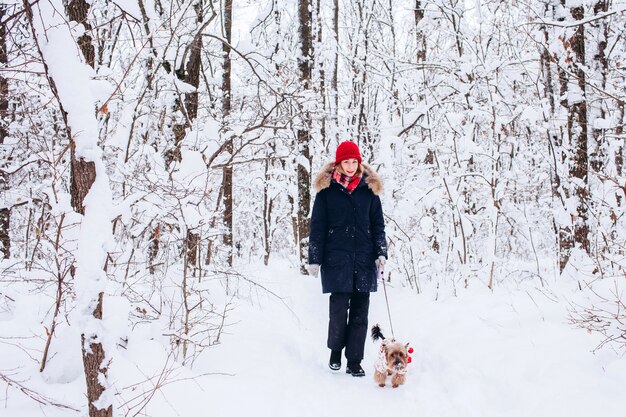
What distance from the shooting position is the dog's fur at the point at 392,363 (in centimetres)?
442

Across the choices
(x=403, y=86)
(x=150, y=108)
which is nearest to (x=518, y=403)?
(x=150, y=108)

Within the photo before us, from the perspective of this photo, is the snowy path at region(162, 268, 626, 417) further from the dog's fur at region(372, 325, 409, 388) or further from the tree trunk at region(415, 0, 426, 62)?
the tree trunk at region(415, 0, 426, 62)

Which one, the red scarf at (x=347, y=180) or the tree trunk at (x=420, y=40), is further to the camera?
the tree trunk at (x=420, y=40)

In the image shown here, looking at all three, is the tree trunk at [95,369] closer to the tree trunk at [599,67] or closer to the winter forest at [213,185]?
the winter forest at [213,185]

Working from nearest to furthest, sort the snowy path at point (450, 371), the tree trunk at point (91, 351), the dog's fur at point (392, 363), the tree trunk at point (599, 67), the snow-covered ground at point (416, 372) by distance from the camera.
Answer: the tree trunk at point (91, 351) < the snow-covered ground at point (416, 372) < the snowy path at point (450, 371) < the dog's fur at point (392, 363) < the tree trunk at point (599, 67)

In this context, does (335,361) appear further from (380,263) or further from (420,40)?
(420,40)

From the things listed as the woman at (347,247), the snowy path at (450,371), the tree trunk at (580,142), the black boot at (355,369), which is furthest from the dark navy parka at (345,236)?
the tree trunk at (580,142)

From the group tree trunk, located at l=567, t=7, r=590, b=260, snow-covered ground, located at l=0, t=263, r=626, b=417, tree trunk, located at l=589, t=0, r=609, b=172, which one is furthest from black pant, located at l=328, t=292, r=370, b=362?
tree trunk, located at l=589, t=0, r=609, b=172

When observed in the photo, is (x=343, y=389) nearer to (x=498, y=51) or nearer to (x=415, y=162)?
(x=415, y=162)

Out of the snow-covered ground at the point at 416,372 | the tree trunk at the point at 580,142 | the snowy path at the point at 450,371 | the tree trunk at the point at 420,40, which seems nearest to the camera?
the snow-covered ground at the point at 416,372

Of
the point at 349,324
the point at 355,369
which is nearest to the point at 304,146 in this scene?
the point at 349,324

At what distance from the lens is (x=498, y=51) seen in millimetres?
9234

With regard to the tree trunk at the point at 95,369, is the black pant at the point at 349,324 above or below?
below

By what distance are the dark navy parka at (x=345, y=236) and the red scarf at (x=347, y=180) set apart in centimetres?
4
